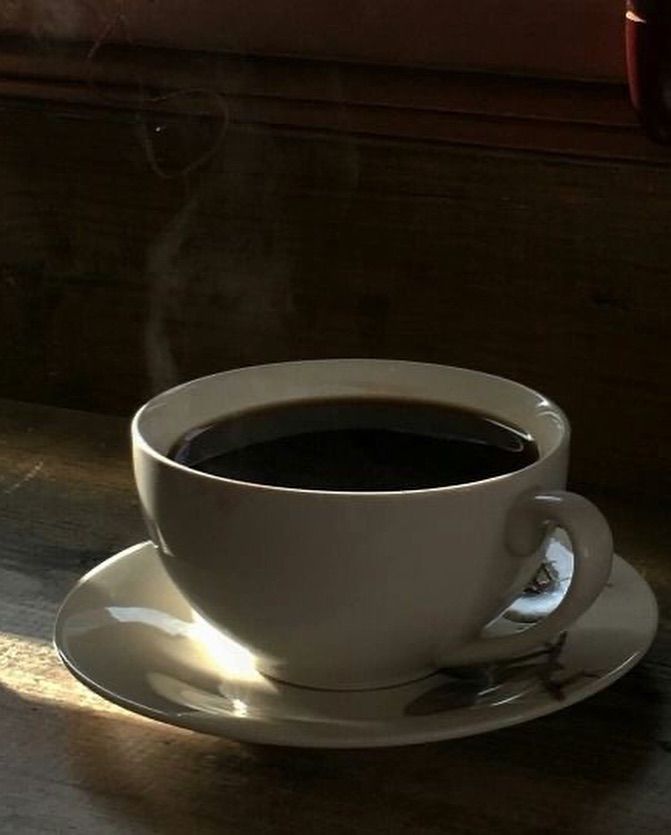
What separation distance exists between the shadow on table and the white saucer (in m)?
0.02

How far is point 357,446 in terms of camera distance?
601 mm

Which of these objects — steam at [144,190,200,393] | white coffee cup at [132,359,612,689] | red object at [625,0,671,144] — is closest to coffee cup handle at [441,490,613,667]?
white coffee cup at [132,359,612,689]

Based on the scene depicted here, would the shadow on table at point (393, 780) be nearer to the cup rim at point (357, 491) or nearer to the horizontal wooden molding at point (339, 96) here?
the cup rim at point (357, 491)

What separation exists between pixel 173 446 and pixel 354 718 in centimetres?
13

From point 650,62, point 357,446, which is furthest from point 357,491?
point 650,62

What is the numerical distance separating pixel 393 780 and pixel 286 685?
0.06m

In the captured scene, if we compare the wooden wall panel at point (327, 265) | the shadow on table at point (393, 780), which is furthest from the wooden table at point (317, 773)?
the wooden wall panel at point (327, 265)

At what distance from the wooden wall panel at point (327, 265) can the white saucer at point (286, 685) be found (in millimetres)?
196

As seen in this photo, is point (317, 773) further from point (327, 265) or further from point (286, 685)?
point (327, 265)

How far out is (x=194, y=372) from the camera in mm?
872

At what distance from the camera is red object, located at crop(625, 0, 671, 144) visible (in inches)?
26.5

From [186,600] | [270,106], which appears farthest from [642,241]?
[186,600]

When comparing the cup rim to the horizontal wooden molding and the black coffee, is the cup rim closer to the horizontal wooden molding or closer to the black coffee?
the black coffee

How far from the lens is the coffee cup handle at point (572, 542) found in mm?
508
